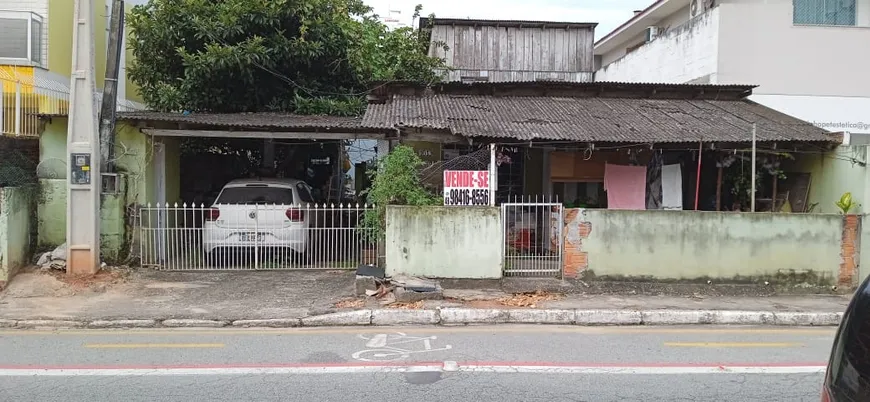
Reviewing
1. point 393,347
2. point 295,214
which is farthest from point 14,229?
point 393,347

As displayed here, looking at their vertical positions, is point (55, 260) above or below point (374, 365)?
above

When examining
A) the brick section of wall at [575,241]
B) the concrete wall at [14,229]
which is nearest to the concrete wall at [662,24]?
the brick section of wall at [575,241]

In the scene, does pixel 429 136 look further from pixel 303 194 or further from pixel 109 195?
pixel 109 195

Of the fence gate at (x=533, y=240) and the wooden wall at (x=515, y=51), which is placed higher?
the wooden wall at (x=515, y=51)

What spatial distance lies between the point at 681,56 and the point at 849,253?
9156mm

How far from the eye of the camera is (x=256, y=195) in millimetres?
10930

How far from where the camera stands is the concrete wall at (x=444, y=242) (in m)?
9.03

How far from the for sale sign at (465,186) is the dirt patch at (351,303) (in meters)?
2.09

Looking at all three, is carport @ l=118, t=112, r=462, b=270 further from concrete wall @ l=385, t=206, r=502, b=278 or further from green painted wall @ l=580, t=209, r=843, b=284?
green painted wall @ l=580, t=209, r=843, b=284

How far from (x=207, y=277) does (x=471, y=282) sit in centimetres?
429

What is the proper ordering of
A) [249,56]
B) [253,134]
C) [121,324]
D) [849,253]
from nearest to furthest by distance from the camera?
[121,324] → [849,253] → [253,134] → [249,56]

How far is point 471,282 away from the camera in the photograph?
9102mm

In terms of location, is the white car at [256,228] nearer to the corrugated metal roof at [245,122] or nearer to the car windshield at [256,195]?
the car windshield at [256,195]

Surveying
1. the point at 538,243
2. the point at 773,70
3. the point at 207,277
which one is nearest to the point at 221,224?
the point at 207,277
